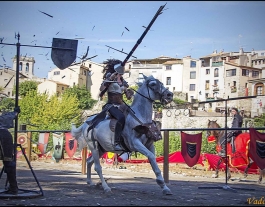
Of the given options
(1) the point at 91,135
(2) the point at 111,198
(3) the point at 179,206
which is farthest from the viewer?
(1) the point at 91,135

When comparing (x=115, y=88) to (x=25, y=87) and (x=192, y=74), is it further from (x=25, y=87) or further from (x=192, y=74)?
(x=192, y=74)

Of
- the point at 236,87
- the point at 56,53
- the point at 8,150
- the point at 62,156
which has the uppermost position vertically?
the point at 236,87

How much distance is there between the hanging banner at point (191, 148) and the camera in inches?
565

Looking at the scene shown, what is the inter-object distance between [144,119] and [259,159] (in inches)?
169

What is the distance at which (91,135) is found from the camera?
37.1ft

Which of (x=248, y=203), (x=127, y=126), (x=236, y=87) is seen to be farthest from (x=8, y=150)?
(x=236, y=87)

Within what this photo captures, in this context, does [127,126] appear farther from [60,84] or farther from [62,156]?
[60,84]

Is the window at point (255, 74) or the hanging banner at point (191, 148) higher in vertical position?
the window at point (255, 74)

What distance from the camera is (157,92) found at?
1017 centimetres

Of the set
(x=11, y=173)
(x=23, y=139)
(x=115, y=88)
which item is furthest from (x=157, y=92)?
(x=23, y=139)

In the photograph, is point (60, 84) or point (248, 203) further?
point (60, 84)

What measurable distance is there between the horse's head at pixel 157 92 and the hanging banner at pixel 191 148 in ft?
15.1

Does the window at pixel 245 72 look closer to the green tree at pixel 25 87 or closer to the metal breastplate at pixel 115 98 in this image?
the green tree at pixel 25 87

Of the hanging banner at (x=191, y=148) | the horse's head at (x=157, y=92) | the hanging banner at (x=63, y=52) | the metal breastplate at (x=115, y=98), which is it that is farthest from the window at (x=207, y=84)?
the hanging banner at (x=63, y=52)
